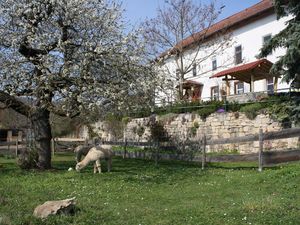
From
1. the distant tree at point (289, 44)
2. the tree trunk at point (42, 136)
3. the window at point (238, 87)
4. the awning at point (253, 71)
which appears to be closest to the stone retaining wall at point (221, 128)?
the distant tree at point (289, 44)

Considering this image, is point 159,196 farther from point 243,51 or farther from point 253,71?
point 243,51

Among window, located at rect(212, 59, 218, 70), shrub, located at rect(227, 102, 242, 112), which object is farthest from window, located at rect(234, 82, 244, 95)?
shrub, located at rect(227, 102, 242, 112)

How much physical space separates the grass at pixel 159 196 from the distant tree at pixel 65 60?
8.61 ft

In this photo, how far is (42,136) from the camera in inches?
615

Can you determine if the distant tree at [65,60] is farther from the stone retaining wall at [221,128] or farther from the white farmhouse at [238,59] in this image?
the white farmhouse at [238,59]

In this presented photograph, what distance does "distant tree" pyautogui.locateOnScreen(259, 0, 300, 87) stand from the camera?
15531 mm

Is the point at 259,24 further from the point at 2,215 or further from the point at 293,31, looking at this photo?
the point at 2,215

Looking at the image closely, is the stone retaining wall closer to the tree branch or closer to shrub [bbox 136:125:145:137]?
shrub [bbox 136:125:145:137]

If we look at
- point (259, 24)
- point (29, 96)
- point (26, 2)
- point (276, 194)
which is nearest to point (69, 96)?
point (29, 96)

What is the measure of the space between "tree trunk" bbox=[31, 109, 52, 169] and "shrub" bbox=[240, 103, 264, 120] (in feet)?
33.3

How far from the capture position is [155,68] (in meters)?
16.3

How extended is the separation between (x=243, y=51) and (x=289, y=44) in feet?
59.8

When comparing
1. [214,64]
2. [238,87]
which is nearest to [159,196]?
[238,87]

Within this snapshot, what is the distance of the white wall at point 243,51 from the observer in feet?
98.7
